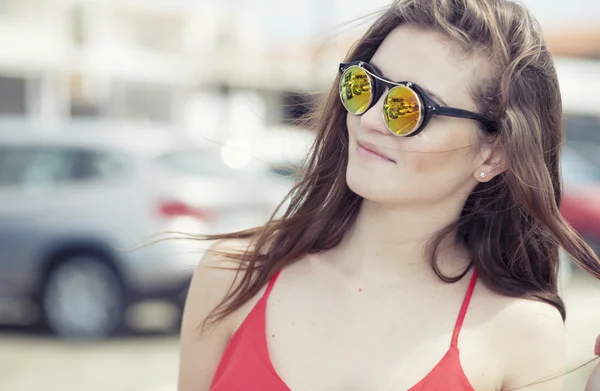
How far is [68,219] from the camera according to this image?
6863mm

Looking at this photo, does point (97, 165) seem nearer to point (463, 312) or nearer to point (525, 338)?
point (463, 312)

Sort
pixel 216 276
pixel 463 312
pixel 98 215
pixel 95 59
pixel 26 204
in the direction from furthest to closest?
1. pixel 95 59
2. pixel 26 204
3. pixel 98 215
4. pixel 216 276
5. pixel 463 312

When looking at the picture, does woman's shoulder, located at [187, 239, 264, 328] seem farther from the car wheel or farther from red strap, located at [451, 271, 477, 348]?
the car wheel

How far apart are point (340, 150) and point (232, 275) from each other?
1.36 feet

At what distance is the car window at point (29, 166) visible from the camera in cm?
698

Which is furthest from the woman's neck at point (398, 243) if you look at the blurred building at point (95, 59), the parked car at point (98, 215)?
the blurred building at point (95, 59)

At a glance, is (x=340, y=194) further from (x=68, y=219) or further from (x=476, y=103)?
(x=68, y=219)

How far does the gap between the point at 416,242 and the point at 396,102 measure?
15.1 inches

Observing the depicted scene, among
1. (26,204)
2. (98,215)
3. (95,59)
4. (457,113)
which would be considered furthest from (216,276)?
(95,59)

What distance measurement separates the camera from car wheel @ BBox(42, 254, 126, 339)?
678 centimetres

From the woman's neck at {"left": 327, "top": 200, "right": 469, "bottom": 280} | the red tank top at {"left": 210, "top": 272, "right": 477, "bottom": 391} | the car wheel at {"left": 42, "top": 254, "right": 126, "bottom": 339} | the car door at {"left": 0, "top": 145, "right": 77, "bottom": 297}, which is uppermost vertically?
the woman's neck at {"left": 327, "top": 200, "right": 469, "bottom": 280}

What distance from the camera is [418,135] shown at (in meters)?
1.80

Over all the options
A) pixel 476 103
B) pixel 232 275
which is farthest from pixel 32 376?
pixel 476 103

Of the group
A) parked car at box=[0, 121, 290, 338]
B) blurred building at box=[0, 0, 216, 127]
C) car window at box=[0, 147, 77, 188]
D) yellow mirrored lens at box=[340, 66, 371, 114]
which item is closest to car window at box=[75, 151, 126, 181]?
parked car at box=[0, 121, 290, 338]
